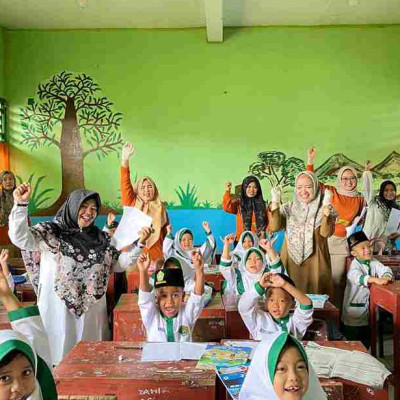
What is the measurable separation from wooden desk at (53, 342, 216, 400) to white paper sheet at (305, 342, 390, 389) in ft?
1.42

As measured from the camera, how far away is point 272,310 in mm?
2600

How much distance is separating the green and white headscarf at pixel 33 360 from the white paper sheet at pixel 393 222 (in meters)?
5.12

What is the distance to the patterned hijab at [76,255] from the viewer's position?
8.66 feet

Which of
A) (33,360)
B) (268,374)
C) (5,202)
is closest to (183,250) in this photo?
(5,202)

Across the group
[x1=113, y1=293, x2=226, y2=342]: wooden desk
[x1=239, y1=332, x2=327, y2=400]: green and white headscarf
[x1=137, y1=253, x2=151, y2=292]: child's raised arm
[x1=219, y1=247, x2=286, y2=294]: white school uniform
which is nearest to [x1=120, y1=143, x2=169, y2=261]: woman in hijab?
[x1=219, y1=247, x2=286, y2=294]: white school uniform

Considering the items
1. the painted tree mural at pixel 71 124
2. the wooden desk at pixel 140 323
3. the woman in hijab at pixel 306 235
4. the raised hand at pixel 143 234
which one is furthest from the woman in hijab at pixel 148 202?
the painted tree mural at pixel 71 124

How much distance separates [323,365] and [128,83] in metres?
5.72

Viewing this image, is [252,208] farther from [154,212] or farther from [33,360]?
[33,360]

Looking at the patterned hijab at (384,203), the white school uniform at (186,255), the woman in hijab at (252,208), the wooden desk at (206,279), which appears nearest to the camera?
the white school uniform at (186,255)

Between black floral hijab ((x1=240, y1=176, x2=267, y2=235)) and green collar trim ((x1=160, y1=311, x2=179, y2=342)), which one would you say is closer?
green collar trim ((x1=160, y1=311, x2=179, y2=342))

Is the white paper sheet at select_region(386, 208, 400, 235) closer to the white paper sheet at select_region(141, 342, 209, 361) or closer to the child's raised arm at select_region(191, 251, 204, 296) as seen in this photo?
the child's raised arm at select_region(191, 251, 204, 296)

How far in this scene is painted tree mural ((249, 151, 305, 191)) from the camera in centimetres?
681

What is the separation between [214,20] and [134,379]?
525 centimetres

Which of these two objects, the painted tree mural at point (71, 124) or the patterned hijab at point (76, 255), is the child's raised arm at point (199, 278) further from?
the painted tree mural at point (71, 124)
